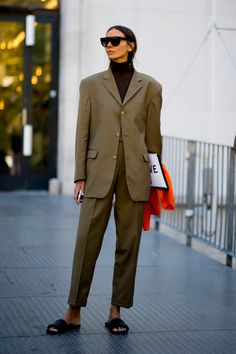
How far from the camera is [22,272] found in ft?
26.3

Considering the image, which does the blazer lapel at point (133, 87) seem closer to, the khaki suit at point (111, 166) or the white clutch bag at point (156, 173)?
the khaki suit at point (111, 166)

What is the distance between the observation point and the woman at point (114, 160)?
5.95 m

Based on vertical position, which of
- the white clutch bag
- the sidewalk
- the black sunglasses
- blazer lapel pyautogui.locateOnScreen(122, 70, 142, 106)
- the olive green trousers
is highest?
the black sunglasses

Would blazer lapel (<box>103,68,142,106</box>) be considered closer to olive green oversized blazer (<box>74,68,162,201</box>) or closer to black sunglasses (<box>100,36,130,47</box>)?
olive green oversized blazer (<box>74,68,162,201</box>)

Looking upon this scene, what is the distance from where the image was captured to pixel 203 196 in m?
10.8

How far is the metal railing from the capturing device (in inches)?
357

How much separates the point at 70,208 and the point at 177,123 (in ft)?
8.52

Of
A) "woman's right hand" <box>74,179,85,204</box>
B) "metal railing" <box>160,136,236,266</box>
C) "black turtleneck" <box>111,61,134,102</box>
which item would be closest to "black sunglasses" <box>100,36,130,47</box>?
"black turtleneck" <box>111,61,134,102</box>

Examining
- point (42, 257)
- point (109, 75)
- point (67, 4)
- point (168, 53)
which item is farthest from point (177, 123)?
point (109, 75)

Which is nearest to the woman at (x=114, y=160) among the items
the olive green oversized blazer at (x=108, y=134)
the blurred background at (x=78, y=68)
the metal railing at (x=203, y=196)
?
the olive green oversized blazer at (x=108, y=134)

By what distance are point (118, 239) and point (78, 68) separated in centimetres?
813

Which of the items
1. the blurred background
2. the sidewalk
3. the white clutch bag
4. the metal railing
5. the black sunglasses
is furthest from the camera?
the blurred background

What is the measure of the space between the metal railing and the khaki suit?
304 cm

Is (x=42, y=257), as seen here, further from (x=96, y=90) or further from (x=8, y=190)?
(x=8, y=190)
